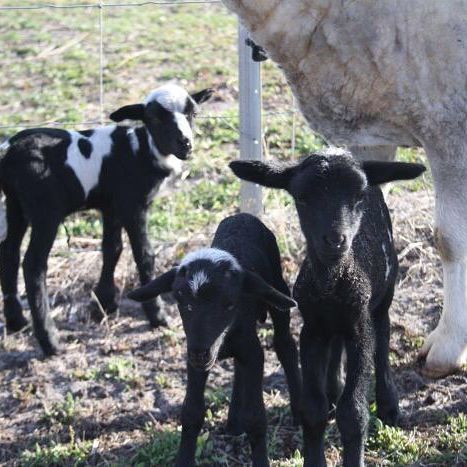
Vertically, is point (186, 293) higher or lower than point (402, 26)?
lower

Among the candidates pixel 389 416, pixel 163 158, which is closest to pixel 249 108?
pixel 163 158

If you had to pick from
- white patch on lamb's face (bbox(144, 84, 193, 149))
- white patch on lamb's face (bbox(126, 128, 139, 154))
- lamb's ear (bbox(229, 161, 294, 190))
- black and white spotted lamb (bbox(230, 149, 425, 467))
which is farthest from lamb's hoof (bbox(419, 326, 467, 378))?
white patch on lamb's face (bbox(126, 128, 139, 154))

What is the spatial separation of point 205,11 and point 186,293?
32.0ft

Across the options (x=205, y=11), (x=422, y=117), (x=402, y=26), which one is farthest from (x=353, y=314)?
(x=205, y=11)

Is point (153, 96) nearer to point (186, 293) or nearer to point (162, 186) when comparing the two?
point (162, 186)

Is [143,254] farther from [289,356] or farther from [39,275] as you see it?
[289,356]

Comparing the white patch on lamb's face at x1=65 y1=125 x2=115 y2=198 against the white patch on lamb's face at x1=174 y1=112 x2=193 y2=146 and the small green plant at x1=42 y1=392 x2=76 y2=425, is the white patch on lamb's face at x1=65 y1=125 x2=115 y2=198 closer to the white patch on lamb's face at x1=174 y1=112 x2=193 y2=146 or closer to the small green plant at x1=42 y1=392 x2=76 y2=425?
the white patch on lamb's face at x1=174 y1=112 x2=193 y2=146

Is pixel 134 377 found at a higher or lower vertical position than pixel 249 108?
lower

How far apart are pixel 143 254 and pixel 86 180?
0.61m

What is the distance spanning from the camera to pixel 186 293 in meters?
4.34

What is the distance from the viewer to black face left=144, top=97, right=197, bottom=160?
6.02 metres

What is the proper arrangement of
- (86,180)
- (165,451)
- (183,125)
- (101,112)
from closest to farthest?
(165,451), (183,125), (86,180), (101,112)

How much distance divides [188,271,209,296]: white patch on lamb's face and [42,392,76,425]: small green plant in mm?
1477

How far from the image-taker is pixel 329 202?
4.16 meters
